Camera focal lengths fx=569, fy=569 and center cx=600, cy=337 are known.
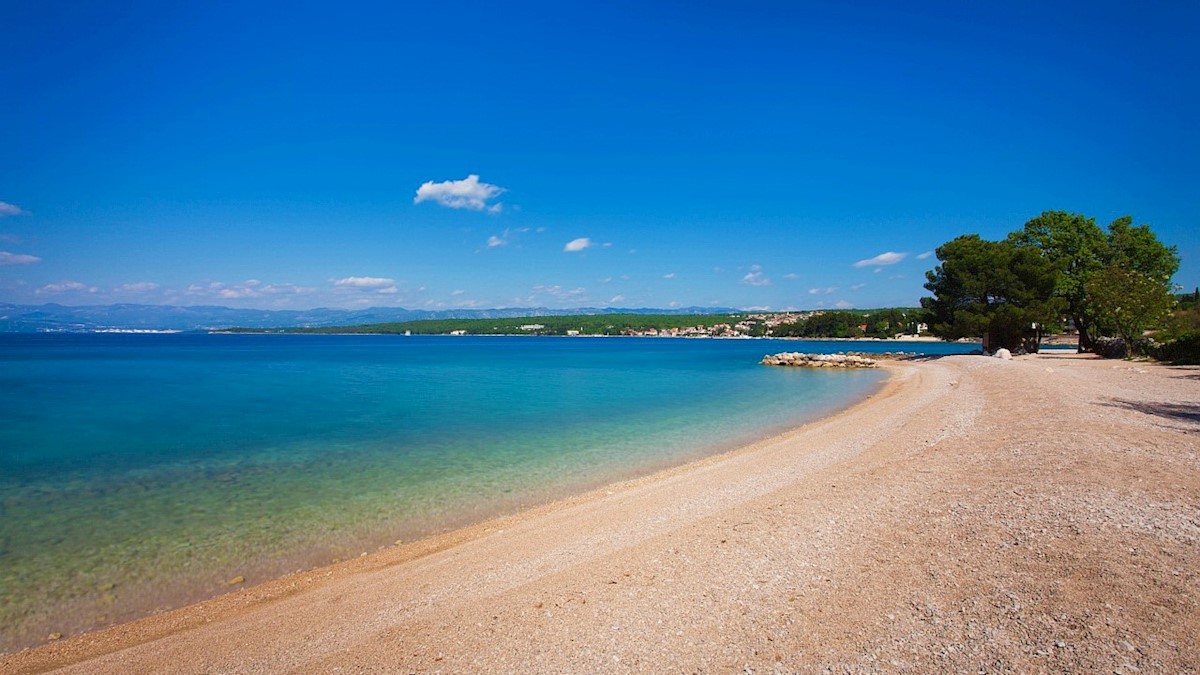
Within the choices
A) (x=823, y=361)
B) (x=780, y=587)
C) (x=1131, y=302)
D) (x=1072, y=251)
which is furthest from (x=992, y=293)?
(x=780, y=587)

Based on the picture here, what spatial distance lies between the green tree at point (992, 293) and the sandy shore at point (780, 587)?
4031 centimetres

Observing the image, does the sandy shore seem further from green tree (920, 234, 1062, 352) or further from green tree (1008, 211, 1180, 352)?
green tree (1008, 211, 1180, 352)

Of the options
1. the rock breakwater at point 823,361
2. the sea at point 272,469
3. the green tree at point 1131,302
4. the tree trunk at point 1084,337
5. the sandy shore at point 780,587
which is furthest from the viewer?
the rock breakwater at point 823,361

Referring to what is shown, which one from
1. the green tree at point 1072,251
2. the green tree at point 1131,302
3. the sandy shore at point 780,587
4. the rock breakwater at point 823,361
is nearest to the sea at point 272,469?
the sandy shore at point 780,587

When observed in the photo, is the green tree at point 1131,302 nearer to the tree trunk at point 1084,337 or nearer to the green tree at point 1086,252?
the green tree at point 1086,252

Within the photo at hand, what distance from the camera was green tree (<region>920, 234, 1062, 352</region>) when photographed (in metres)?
43.7

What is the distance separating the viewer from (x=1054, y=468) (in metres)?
8.98

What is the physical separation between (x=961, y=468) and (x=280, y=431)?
20.0 meters

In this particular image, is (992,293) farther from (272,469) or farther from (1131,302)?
(272,469)

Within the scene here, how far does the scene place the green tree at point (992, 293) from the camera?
43.7m

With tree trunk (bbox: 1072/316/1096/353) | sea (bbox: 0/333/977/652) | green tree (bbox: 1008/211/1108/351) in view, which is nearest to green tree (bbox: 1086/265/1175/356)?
green tree (bbox: 1008/211/1108/351)

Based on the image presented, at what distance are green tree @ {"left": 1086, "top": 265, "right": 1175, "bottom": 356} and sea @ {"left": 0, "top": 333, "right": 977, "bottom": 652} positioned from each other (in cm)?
1829

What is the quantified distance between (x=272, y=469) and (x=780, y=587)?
42.2ft

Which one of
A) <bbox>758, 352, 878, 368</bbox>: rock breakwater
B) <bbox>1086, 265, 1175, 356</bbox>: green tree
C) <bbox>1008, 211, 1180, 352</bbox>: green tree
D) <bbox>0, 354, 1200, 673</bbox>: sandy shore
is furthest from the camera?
<bbox>758, 352, 878, 368</bbox>: rock breakwater
